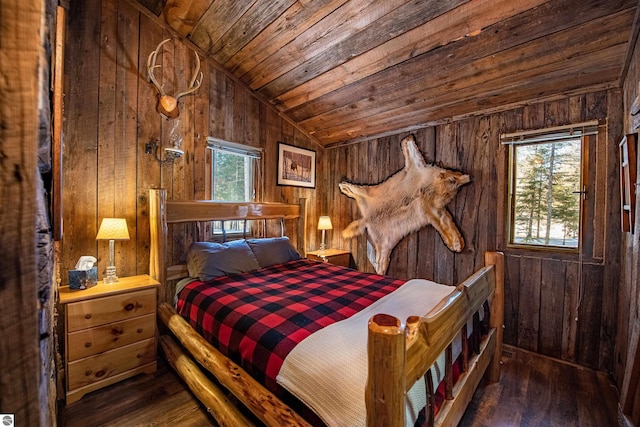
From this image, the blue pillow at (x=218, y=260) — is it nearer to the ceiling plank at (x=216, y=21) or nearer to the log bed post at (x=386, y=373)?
the log bed post at (x=386, y=373)

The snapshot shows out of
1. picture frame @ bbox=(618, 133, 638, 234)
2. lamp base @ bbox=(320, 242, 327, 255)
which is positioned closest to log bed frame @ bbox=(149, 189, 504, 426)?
picture frame @ bbox=(618, 133, 638, 234)

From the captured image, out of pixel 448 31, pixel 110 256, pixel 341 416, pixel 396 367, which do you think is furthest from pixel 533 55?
pixel 110 256

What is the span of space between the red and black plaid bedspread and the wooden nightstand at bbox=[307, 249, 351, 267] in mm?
937

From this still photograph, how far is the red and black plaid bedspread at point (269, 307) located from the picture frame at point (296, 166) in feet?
4.74

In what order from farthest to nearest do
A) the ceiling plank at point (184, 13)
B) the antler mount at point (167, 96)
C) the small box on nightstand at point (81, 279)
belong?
the antler mount at point (167, 96) < the ceiling plank at point (184, 13) < the small box on nightstand at point (81, 279)

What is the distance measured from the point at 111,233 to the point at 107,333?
709 millimetres

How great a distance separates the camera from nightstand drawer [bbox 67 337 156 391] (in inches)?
69.8

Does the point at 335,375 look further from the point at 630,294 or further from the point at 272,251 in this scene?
the point at 630,294

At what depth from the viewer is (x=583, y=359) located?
2.19m

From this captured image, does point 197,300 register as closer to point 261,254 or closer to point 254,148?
point 261,254

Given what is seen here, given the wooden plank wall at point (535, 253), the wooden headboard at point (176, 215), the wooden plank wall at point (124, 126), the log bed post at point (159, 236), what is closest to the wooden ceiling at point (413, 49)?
the wooden plank wall at point (535, 253)

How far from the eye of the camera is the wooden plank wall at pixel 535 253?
2084mm

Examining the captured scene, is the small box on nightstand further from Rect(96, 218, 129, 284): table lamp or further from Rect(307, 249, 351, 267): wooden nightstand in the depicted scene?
Rect(307, 249, 351, 267): wooden nightstand

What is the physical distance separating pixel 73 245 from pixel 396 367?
2.53 m
